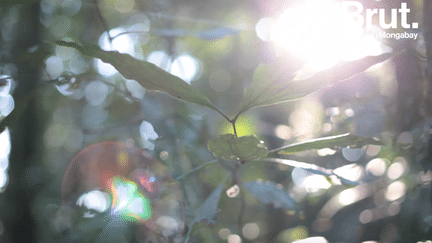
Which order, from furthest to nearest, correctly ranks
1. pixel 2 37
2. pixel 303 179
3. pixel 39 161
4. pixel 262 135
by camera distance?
1. pixel 39 161
2. pixel 2 37
3. pixel 262 135
4. pixel 303 179

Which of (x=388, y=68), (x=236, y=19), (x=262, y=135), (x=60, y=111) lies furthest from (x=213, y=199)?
(x=60, y=111)

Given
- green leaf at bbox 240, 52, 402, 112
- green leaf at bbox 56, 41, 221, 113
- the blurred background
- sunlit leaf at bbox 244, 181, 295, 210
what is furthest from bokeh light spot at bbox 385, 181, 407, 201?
green leaf at bbox 56, 41, 221, 113

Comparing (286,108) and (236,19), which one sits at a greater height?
(236,19)

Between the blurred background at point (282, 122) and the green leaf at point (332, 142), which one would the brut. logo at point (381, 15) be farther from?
the green leaf at point (332, 142)

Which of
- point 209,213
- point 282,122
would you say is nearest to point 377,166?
point 282,122

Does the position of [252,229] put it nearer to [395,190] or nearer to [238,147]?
[395,190]

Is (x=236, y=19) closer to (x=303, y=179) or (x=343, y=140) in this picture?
(x=303, y=179)

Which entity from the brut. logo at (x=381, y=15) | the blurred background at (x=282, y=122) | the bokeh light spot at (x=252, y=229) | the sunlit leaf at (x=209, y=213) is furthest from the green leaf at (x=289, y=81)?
the bokeh light spot at (x=252, y=229)
